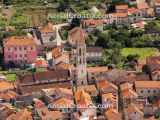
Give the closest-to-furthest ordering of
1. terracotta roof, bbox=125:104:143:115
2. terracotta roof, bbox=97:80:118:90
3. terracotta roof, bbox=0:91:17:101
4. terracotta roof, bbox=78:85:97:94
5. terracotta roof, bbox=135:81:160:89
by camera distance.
A: terracotta roof, bbox=125:104:143:115 → terracotta roof, bbox=0:91:17:101 → terracotta roof, bbox=97:80:118:90 → terracotta roof, bbox=78:85:97:94 → terracotta roof, bbox=135:81:160:89

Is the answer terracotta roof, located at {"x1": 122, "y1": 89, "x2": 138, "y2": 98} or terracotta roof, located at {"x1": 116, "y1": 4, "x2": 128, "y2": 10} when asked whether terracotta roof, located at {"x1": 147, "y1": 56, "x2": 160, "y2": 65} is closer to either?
terracotta roof, located at {"x1": 122, "y1": 89, "x2": 138, "y2": 98}

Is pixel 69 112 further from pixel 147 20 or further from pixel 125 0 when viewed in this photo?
pixel 125 0

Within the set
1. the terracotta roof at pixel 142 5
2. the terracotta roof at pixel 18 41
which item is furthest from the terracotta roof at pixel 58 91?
the terracotta roof at pixel 142 5

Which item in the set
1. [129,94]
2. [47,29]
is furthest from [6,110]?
[47,29]

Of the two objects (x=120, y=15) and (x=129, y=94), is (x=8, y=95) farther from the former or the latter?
(x=120, y=15)

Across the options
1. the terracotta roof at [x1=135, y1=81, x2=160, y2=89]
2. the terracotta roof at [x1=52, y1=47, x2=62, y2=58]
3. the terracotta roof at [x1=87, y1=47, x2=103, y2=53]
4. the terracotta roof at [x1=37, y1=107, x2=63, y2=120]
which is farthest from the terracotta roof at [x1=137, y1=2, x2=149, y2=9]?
the terracotta roof at [x1=37, y1=107, x2=63, y2=120]

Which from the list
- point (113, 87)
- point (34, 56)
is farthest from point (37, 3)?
point (113, 87)

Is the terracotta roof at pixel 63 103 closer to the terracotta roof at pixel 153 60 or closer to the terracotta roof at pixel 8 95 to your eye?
the terracotta roof at pixel 8 95
